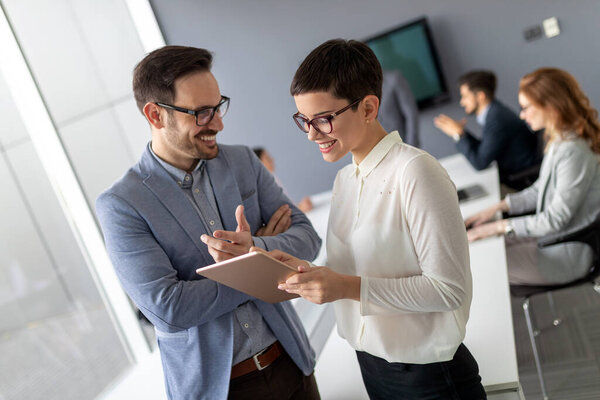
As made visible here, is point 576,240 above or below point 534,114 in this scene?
below

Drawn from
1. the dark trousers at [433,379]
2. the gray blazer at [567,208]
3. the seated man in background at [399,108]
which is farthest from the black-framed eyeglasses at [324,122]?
the seated man in background at [399,108]

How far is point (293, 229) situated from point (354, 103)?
21.1 inches

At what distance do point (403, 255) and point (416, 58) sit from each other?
4421 mm

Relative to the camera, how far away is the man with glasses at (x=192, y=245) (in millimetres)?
1411

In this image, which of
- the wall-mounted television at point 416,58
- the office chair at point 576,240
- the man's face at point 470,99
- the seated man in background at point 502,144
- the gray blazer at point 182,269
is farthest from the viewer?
the wall-mounted television at point 416,58

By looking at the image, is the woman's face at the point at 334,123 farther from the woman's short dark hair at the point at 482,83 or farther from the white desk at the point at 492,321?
the woman's short dark hair at the point at 482,83

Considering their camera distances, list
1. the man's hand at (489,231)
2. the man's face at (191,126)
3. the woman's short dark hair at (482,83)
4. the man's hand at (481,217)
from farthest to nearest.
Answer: the woman's short dark hair at (482,83) → the man's hand at (481,217) → the man's hand at (489,231) → the man's face at (191,126)

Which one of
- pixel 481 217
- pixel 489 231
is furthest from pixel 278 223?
pixel 481 217

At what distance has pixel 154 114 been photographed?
1548 mm

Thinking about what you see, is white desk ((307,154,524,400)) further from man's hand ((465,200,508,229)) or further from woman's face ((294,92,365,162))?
woman's face ((294,92,365,162))

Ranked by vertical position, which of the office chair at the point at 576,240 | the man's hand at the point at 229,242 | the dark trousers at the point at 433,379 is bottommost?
the office chair at the point at 576,240

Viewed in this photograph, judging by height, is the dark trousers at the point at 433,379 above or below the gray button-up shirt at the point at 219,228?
below

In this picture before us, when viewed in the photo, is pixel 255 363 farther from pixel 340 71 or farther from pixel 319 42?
pixel 319 42

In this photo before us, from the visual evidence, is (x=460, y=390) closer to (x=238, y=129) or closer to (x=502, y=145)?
(x=502, y=145)
